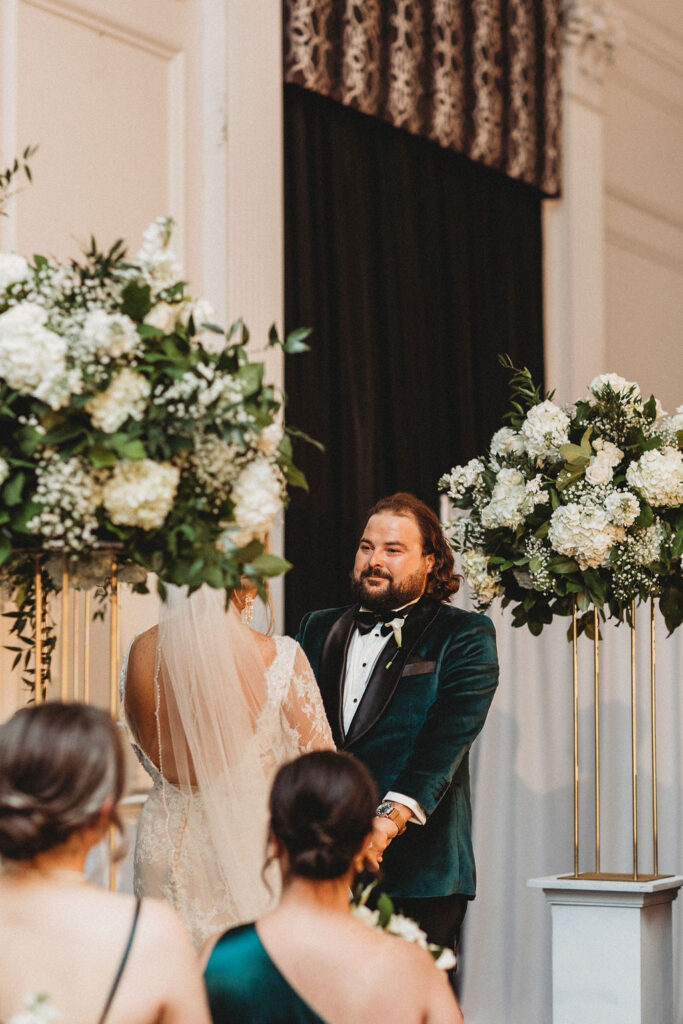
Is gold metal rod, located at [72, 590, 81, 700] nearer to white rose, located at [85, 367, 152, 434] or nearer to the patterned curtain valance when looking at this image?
white rose, located at [85, 367, 152, 434]

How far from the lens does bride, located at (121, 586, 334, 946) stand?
3.57 m

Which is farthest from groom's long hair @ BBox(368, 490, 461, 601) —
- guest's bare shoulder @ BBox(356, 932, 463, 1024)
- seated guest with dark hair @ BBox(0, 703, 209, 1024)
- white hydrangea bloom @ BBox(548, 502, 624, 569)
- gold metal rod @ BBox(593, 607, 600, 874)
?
seated guest with dark hair @ BBox(0, 703, 209, 1024)

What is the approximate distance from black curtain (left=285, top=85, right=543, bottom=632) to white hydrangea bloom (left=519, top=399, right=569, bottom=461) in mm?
2139

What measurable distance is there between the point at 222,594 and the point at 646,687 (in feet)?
8.91

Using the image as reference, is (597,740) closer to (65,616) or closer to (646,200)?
(65,616)

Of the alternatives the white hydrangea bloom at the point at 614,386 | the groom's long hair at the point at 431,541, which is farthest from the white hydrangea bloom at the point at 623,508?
the groom's long hair at the point at 431,541

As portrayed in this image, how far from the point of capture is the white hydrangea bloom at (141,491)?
104 inches

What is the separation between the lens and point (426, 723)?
13.5 feet

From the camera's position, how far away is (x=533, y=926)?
234 inches

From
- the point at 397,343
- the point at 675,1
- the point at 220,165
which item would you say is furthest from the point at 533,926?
the point at 675,1

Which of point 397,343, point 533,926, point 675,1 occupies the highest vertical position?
point 675,1

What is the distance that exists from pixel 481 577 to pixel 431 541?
10.0 inches

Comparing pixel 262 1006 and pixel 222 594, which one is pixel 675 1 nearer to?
pixel 222 594

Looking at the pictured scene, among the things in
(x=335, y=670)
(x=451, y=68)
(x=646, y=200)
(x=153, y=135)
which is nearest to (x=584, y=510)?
(x=335, y=670)
